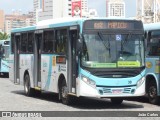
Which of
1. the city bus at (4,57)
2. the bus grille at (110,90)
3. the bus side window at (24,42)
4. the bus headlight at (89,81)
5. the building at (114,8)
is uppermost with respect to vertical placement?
the building at (114,8)

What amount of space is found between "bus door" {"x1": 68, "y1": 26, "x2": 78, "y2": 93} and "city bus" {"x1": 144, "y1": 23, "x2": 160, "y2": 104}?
2.88 m

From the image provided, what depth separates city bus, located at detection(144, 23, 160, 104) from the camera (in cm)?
1598

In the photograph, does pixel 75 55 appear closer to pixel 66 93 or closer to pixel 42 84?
pixel 66 93

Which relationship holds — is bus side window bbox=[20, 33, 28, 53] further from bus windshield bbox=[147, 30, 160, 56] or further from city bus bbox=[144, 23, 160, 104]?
bus windshield bbox=[147, 30, 160, 56]

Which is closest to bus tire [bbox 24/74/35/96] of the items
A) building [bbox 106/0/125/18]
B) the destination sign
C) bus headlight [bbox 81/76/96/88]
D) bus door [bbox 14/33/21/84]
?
bus door [bbox 14/33/21/84]

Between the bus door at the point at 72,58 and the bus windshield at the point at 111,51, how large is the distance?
0.66m

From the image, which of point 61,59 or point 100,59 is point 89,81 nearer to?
point 100,59

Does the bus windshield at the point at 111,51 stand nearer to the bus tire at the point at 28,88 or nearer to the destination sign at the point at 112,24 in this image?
the destination sign at the point at 112,24

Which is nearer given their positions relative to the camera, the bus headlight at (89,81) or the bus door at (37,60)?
the bus headlight at (89,81)

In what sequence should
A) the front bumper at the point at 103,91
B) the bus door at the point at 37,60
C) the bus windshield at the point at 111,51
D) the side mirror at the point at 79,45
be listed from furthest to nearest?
the bus door at the point at 37,60
the bus windshield at the point at 111,51
the front bumper at the point at 103,91
the side mirror at the point at 79,45

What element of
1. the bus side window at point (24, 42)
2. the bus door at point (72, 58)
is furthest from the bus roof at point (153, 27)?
the bus side window at point (24, 42)

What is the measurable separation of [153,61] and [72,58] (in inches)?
114

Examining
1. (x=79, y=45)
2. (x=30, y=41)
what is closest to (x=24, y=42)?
(x=30, y=41)

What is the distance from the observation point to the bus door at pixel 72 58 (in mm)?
15025
